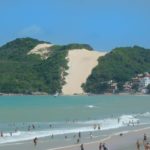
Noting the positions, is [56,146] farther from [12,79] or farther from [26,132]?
[12,79]

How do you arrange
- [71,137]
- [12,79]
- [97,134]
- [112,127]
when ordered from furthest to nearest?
[12,79], [112,127], [97,134], [71,137]

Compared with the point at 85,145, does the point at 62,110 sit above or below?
above

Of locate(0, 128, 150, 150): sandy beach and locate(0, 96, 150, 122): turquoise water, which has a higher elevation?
locate(0, 96, 150, 122): turquoise water

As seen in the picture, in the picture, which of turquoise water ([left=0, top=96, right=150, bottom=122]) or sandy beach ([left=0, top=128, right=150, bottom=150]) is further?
turquoise water ([left=0, top=96, right=150, bottom=122])

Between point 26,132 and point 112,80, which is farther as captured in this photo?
point 112,80

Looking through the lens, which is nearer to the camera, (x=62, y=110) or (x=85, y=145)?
(x=85, y=145)

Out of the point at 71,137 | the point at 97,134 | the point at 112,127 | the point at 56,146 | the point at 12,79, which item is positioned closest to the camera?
the point at 56,146

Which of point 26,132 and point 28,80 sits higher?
point 28,80

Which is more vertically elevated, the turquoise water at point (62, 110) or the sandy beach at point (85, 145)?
the turquoise water at point (62, 110)

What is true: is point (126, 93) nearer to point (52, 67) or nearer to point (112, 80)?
point (112, 80)

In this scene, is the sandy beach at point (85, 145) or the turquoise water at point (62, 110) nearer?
the sandy beach at point (85, 145)

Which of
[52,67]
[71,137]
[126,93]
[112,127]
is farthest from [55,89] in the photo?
[71,137]
